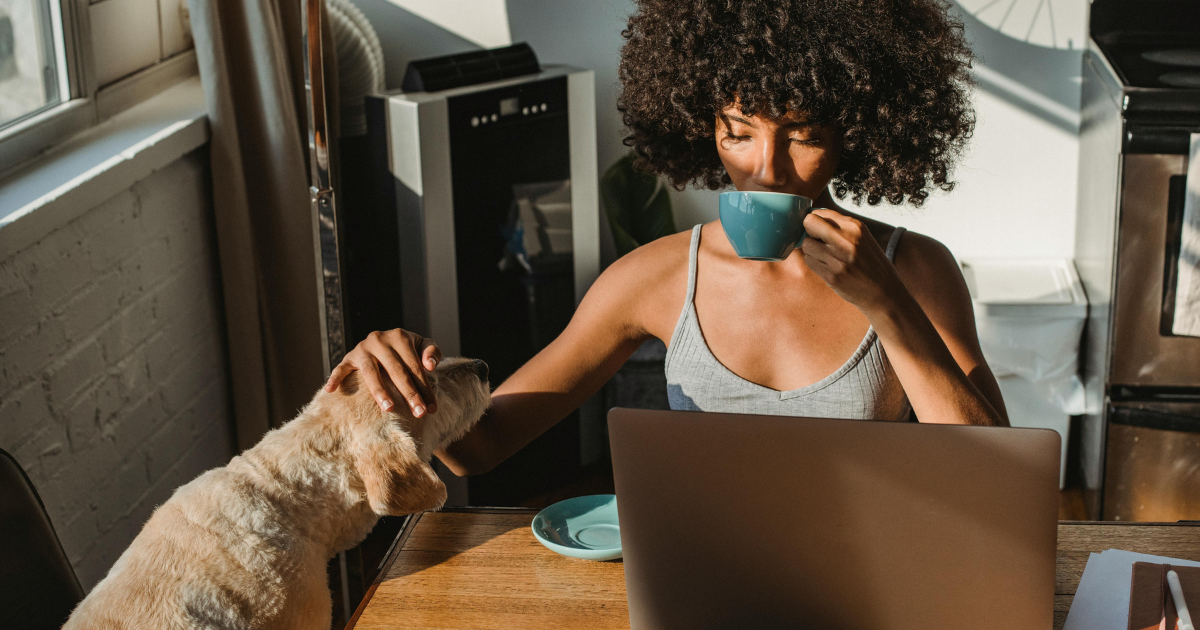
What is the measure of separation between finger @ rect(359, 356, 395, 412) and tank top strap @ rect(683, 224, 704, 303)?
52cm

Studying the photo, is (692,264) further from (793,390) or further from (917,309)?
(917,309)

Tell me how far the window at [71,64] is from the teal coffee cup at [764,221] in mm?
1528

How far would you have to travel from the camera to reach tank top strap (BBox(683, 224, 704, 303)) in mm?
1496

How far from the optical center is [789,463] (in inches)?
30.1

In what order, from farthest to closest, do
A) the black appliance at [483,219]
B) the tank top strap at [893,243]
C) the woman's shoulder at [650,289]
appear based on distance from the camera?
the black appliance at [483,219] < the woman's shoulder at [650,289] < the tank top strap at [893,243]

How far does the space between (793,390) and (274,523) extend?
2.40 feet

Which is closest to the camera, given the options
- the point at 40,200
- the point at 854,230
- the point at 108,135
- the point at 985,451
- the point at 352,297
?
the point at 985,451

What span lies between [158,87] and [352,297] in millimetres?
767

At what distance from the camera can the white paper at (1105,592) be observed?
0.96 meters

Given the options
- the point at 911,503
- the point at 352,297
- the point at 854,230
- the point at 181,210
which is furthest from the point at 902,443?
the point at 352,297

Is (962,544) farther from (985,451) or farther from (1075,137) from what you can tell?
(1075,137)

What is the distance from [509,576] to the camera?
3.62ft

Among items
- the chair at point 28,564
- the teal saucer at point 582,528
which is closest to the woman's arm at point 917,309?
the teal saucer at point 582,528

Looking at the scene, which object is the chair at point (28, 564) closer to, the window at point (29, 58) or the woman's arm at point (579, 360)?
the woman's arm at point (579, 360)
